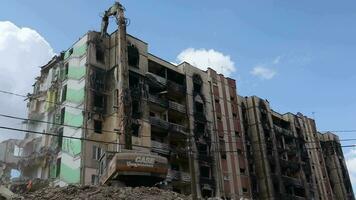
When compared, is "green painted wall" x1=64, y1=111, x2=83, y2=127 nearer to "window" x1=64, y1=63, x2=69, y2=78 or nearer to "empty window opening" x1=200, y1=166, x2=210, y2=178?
"window" x1=64, y1=63, x2=69, y2=78

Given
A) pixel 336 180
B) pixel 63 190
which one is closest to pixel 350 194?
pixel 336 180

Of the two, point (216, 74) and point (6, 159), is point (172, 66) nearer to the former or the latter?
point (216, 74)

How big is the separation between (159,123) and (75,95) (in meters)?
10.9

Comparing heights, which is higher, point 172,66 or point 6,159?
point 172,66

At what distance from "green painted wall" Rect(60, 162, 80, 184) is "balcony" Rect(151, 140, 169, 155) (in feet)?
32.4

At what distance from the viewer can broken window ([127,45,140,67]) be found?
56.6 metres

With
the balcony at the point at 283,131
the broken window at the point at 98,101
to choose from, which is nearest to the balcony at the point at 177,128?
the broken window at the point at 98,101

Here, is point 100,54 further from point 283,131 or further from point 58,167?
point 283,131

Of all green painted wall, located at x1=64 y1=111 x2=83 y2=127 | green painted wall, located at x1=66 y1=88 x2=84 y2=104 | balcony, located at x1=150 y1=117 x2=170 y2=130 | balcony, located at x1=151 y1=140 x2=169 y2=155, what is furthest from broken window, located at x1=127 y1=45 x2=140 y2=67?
balcony, located at x1=151 y1=140 x2=169 y2=155

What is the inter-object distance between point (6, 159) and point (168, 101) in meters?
22.7

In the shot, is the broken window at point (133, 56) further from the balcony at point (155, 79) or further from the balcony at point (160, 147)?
the balcony at point (160, 147)

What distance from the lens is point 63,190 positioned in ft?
88.9

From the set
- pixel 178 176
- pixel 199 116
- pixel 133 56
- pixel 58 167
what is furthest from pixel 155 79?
pixel 58 167

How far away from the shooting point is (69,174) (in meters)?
48.1
